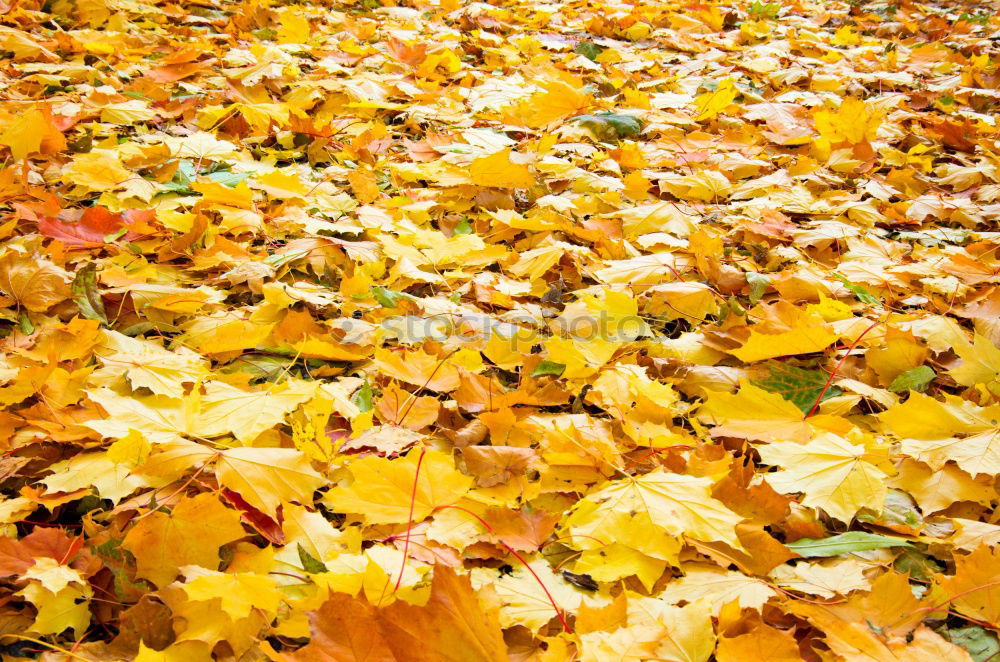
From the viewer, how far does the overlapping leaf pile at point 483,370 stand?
956 millimetres

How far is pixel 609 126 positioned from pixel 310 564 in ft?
7.10

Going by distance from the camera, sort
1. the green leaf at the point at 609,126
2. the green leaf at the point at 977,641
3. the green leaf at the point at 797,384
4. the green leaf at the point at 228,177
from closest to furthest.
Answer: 1. the green leaf at the point at 977,641
2. the green leaf at the point at 797,384
3. the green leaf at the point at 228,177
4. the green leaf at the point at 609,126

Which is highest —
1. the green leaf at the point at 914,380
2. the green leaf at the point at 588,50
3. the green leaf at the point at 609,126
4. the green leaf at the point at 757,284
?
the green leaf at the point at 588,50

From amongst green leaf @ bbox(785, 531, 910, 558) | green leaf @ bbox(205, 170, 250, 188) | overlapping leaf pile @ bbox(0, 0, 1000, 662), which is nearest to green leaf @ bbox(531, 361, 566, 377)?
overlapping leaf pile @ bbox(0, 0, 1000, 662)

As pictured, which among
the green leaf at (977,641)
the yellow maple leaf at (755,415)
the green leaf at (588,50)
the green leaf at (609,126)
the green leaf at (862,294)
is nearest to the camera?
the green leaf at (977,641)

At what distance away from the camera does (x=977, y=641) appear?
3.05 ft

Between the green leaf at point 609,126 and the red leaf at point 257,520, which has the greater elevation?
the green leaf at point 609,126

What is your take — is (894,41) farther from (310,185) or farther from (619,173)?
(310,185)

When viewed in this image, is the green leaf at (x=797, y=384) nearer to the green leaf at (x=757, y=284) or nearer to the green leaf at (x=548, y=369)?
the green leaf at (x=757, y=284)

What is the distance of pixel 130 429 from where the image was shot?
1.13 meters

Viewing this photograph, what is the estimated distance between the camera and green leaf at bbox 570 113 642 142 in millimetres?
2652

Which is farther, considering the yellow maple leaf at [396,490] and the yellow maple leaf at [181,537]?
the yellow maple leaf at [396,490]

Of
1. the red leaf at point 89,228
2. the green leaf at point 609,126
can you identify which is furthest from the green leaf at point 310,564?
the green leaf at point 609,126

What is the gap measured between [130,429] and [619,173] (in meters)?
1.79
